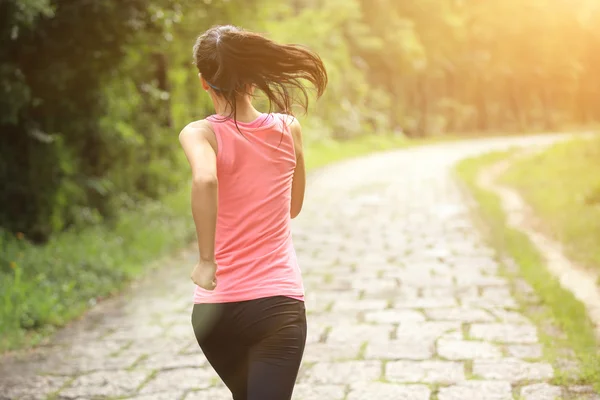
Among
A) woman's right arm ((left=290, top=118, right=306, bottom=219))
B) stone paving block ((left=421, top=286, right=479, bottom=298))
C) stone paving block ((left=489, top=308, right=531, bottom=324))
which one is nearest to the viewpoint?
woman's right arm ((left=290, top=118, right=306, bottom=219))

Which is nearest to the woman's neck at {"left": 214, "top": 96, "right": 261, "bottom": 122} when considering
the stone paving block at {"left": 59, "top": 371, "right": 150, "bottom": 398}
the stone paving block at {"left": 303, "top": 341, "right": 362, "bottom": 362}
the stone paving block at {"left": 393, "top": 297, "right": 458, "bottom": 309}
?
the stone paving block at {"left": 59, "top": 371, "right": 150, "bottom": 398}

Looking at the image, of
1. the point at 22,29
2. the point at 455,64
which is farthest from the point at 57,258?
the point at 455,64

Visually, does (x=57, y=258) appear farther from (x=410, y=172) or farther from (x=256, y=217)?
(x=410, y=172)

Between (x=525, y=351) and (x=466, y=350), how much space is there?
401 mm

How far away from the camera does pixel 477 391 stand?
4.64 metres

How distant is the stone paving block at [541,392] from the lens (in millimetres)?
4493

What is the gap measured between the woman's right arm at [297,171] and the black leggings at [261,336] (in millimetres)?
499

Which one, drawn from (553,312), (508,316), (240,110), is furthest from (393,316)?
(240,110)

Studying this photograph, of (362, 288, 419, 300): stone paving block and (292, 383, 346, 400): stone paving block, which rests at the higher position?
(362, 288, 419, 300): stone paving block

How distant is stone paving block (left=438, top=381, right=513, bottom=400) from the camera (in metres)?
4.55

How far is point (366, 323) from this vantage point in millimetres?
6359

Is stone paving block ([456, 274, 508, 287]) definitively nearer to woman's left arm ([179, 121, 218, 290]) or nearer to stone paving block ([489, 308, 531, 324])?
stone paving block ([489, 308, 531, 324])

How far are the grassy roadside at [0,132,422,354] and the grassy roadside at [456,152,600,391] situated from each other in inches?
160

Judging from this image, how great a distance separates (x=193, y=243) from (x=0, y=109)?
3308 millimetres
